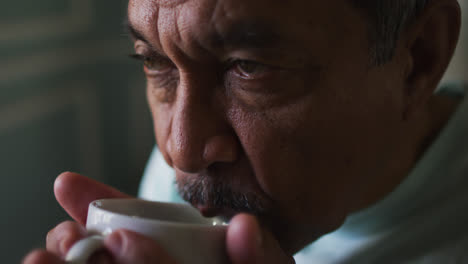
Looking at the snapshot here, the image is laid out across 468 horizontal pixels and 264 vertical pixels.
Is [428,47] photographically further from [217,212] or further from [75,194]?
[75,194]

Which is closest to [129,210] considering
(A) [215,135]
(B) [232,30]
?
(A) [215,135]

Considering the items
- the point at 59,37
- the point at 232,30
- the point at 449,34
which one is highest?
the point at 232,30

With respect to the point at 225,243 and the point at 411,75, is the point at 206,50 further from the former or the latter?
the point at 411,75

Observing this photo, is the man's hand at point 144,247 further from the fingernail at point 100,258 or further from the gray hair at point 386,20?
the gray hair at point 386,20

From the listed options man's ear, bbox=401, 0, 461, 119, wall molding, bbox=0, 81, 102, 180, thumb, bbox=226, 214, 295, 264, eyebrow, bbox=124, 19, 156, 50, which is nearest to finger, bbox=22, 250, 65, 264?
thumb, bbox=226, 214, 295, 264

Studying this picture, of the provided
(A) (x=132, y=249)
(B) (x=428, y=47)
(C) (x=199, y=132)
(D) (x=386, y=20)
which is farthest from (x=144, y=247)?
(B) (x=428, y=47)

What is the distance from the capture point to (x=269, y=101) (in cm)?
78

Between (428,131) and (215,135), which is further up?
(215,135)

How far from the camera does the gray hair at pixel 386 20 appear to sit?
0.78 m

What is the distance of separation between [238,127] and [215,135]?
1.6 inches

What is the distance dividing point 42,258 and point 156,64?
19.1 inches

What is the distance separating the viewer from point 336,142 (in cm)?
81

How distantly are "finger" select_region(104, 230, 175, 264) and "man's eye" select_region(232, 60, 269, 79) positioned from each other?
0.33m

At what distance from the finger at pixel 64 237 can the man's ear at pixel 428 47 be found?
620 millimetres
